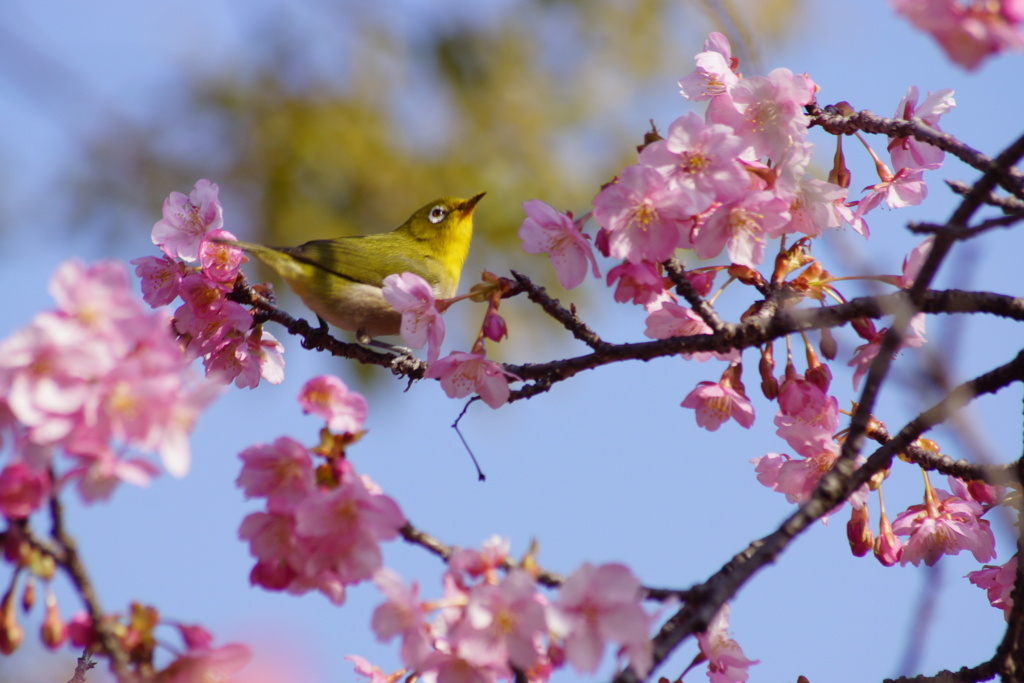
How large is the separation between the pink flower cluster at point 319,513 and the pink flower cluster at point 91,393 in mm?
243

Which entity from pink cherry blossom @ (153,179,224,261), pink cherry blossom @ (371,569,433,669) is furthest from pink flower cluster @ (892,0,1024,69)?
pink cherry blossom @ (153,179,224,261)

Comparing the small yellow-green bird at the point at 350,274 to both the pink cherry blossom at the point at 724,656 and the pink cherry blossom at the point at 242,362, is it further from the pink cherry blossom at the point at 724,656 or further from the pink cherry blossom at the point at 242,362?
the pink cherry blossom at the point at 724,656

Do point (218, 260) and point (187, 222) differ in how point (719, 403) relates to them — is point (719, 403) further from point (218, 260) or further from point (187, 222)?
point (187, 222)

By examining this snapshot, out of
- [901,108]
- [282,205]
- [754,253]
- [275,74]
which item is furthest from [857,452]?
[275,74]

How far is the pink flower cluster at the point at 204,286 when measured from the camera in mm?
2457

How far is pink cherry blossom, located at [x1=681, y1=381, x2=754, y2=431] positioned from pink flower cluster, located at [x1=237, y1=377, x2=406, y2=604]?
101 cm

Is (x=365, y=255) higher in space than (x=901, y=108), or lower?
higher

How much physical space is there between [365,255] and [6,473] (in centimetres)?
278

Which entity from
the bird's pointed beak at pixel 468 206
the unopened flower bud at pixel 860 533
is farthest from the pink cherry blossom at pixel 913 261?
the bird's pointed beak at pixel 468 206

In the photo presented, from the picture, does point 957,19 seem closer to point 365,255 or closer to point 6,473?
point 6,473

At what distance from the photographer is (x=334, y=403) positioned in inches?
63.2

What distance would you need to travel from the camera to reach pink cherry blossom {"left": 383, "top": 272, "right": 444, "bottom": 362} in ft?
6.95

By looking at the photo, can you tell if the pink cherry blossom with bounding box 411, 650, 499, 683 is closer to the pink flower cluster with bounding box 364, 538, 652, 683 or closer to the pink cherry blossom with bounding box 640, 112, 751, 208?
the pink flower cluster with bounding box 364, 538, 652, 683

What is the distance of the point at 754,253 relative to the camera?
6.74 ft
